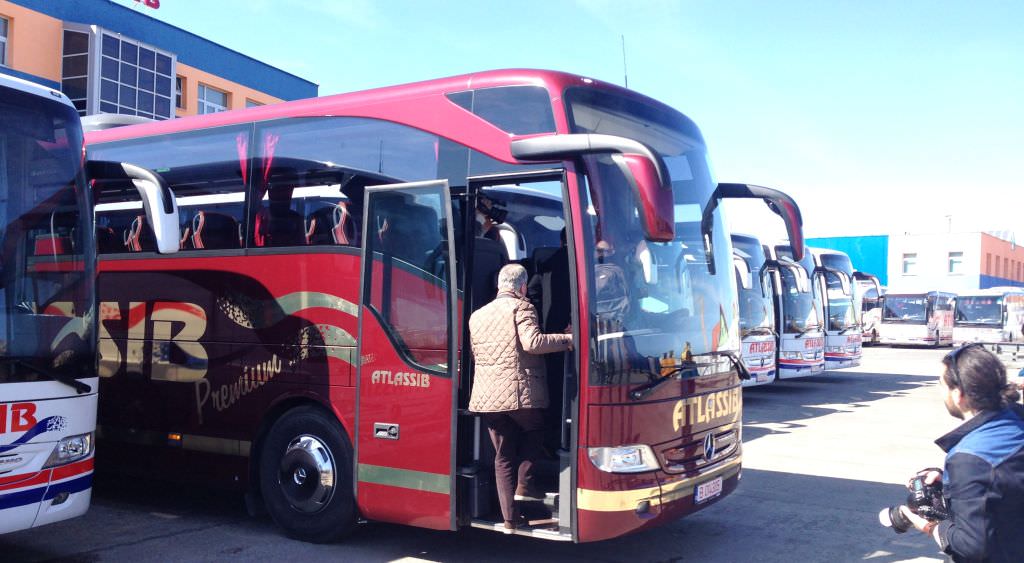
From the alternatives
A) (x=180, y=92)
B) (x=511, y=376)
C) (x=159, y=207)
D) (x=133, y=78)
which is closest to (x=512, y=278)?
(x=511, y=376)

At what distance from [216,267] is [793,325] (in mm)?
14190

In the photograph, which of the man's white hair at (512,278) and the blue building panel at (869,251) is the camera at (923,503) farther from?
the blue building panel at (869,251)

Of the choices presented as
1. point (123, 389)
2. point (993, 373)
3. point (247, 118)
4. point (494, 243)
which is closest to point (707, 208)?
point (494, 243)

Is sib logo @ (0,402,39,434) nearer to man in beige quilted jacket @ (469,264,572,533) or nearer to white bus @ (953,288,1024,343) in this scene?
man in beige quilted jacket @ (469,264,572,533)

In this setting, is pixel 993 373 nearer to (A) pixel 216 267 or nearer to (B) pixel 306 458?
(B) pixel 306 458

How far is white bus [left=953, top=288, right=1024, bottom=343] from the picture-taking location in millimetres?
36500

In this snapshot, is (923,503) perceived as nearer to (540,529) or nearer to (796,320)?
(540,529)

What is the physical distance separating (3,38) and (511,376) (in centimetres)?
2465

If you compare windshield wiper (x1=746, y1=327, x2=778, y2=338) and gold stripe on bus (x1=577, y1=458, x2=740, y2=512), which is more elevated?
windshield wiper (x1=746, y1=327, x2=778, y2=338)

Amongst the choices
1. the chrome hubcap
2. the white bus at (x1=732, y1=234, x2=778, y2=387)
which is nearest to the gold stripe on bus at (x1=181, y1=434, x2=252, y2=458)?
the chrome hubcap

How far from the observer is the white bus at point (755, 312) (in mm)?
16391

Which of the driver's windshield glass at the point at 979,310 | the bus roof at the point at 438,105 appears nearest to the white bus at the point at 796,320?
the bus roof at the point at 438,105

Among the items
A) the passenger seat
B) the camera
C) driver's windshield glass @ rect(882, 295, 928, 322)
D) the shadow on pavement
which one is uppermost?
the passenger seat

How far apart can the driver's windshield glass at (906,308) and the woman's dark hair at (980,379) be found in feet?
123
